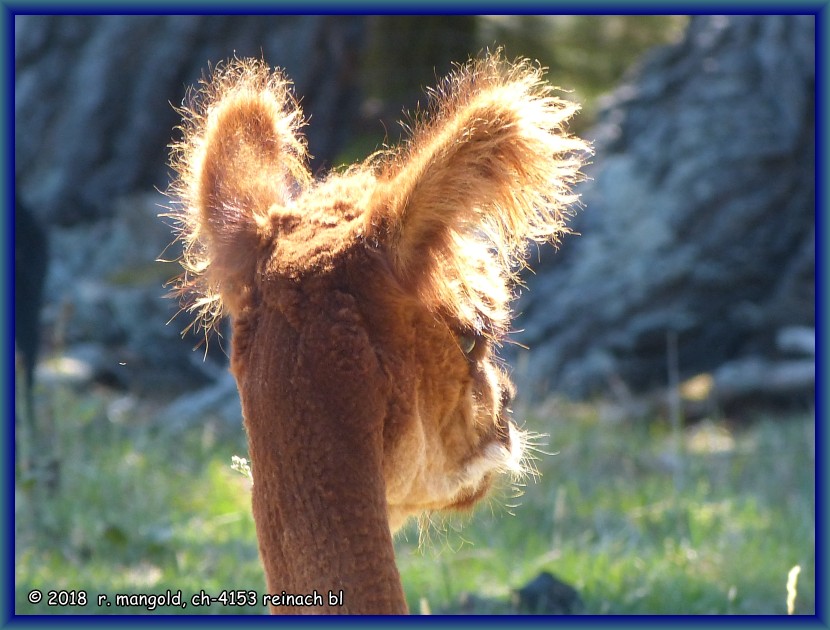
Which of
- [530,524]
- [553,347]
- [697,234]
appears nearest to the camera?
[530,524]

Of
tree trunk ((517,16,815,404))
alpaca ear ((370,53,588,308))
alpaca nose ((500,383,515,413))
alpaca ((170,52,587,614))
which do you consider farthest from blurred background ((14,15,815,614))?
alpaca ear ((370,53,588,308))

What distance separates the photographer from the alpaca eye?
6.41 feet

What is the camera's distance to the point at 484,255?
1.95 metres

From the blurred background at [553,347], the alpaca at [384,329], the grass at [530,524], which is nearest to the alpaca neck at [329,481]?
the alpaca at [384,329]

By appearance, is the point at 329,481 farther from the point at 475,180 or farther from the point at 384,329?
the point at 475,180

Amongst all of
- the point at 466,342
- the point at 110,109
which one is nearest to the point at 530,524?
the point at 466,342

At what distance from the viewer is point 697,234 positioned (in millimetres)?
7031

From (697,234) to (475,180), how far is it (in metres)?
5.54

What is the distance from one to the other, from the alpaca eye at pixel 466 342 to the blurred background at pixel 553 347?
1.77m

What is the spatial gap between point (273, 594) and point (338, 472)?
28 centimetres

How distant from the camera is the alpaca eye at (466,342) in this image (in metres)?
1.95

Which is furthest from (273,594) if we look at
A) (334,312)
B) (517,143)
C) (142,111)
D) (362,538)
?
(142,111)

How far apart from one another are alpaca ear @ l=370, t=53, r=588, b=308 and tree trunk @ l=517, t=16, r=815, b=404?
5063mm

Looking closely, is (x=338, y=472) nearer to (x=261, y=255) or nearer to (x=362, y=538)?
(x=362, y=538)
